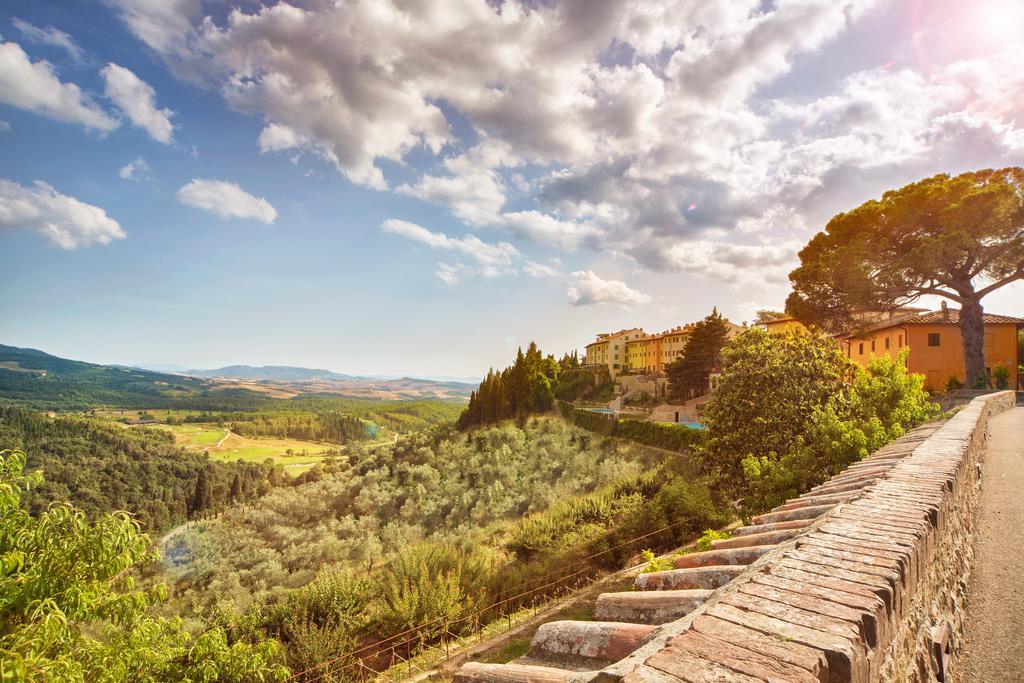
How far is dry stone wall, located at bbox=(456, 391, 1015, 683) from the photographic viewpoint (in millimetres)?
1382

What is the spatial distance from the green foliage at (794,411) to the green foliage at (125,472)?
57.7 metres

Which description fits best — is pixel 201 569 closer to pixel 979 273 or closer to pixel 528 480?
pixel 528 480

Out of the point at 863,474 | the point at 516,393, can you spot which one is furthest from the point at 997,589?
the point at 516,393

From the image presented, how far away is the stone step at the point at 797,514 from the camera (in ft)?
10.2

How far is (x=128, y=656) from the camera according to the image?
5.73 metres

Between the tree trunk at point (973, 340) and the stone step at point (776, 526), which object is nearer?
the stone step at point (776, 526)

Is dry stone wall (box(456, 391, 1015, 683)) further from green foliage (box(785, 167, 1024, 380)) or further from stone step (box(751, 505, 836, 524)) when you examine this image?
green foliage (box(785, 167, 1024, 380))

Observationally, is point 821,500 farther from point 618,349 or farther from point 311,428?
point 311,428

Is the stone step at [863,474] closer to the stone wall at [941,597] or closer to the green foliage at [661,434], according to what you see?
the stone wall at [941,597]

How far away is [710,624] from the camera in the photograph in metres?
1.60

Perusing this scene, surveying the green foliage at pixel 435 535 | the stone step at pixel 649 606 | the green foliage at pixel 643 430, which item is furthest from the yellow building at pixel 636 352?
the stone step at pixel 649 606

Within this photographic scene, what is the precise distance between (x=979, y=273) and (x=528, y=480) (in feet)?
81.9

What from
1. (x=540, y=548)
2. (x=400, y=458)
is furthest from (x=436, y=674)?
(x=400, y=458)

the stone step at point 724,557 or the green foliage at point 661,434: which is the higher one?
the stone step at point 724,557
